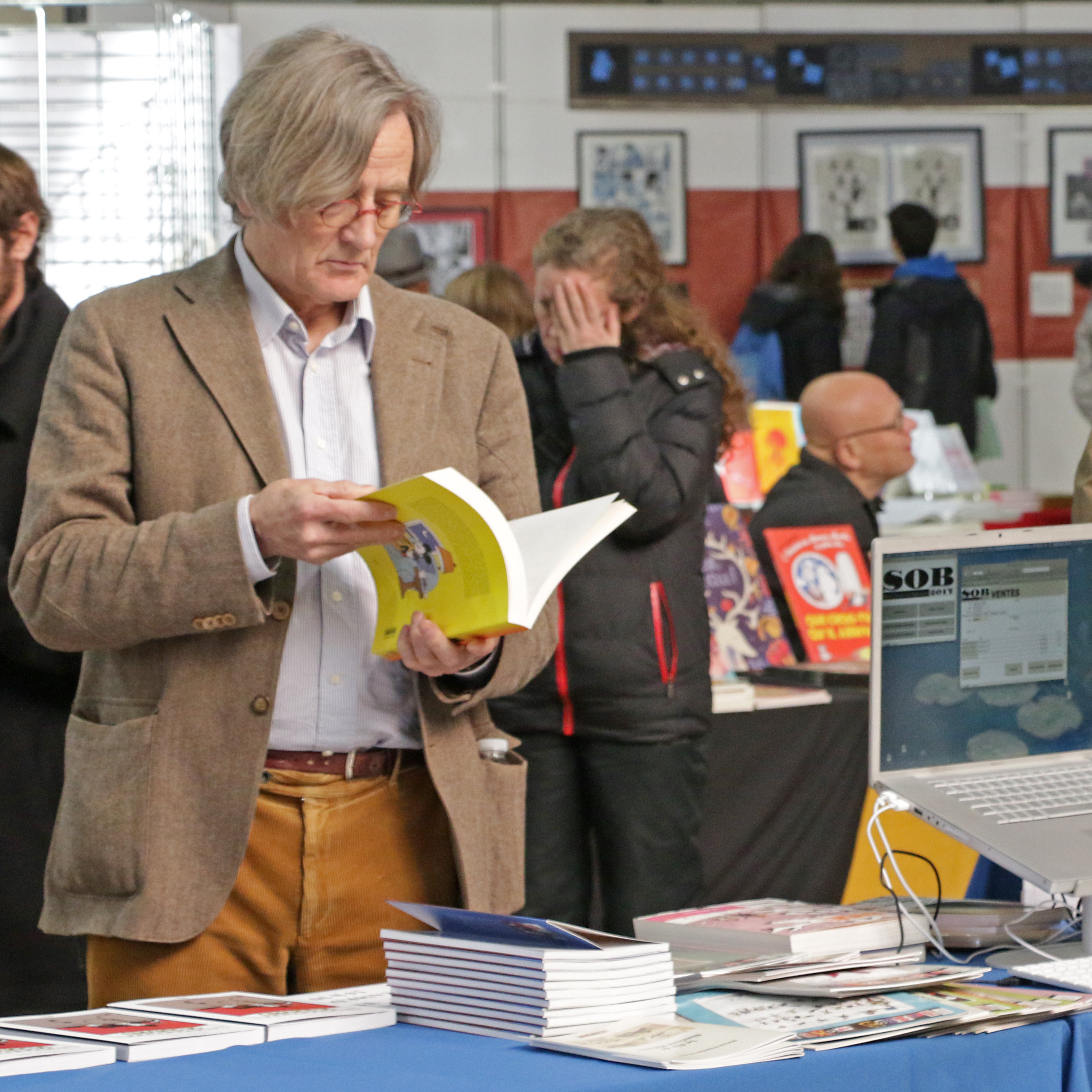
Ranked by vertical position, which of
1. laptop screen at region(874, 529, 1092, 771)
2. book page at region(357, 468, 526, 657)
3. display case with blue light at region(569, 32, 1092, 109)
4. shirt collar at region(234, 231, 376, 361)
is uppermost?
display case with blue light at region(569, 32, 1092, 109)

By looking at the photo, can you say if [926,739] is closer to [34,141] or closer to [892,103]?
[34,141]

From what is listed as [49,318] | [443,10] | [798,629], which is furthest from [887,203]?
[49,318]

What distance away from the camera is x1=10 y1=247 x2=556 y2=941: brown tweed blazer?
4.92 feet

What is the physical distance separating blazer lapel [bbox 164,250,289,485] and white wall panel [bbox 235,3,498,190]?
592 centimetres

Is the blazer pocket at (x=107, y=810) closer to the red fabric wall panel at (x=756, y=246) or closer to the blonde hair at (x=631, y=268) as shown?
the blonde hair at (x=631, y=268)

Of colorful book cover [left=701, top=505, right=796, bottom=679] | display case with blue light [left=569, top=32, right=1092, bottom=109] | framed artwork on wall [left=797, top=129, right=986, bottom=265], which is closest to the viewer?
colorful book cover [left=701, top=505, right=796, bottom=679]

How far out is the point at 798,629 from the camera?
12.1 ft

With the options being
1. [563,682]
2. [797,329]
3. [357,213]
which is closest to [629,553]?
[563,682]

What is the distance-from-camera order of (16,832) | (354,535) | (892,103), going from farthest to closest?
(892,103)
(16,832)
(354,535)

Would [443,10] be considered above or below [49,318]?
above

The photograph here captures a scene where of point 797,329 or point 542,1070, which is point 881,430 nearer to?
point 542,1070

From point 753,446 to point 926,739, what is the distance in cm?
298

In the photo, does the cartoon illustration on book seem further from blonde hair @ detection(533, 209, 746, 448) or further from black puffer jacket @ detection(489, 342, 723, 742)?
blonde hair @ detection(533, 209, 746, 448)

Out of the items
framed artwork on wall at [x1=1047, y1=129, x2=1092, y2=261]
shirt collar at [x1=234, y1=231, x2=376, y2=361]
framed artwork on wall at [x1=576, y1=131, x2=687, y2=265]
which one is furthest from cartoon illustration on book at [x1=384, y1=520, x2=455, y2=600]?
framed artwork on wall at [x1=1047, y1=129, x2=1092, y2=261]
